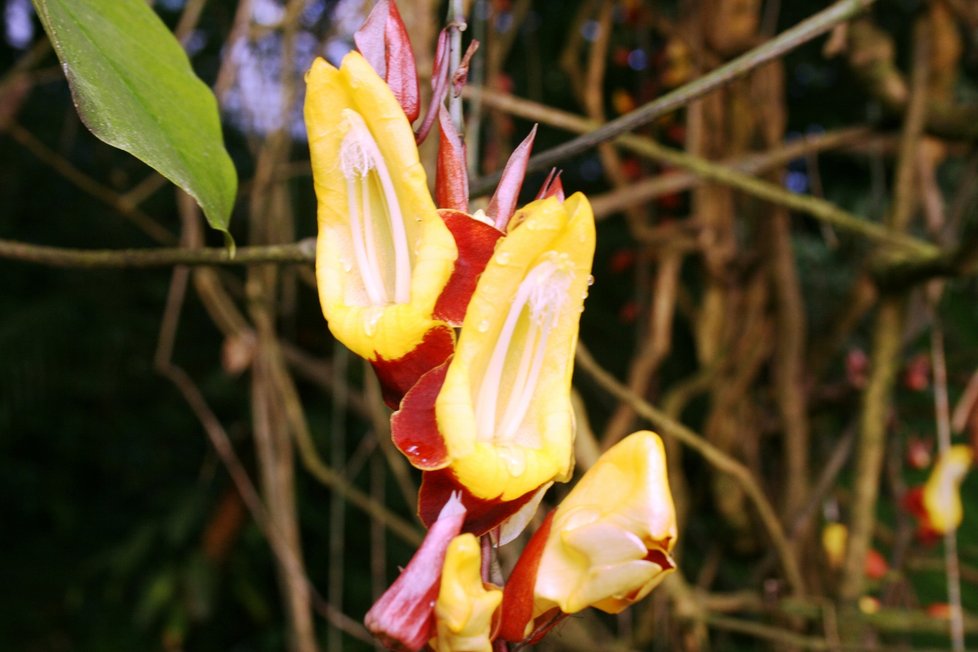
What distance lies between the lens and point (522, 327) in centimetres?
34

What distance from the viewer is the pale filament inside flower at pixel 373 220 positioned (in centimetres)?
35

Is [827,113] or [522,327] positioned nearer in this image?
[522,327]

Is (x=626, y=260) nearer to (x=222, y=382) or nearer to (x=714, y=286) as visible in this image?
(x=714, y=286)

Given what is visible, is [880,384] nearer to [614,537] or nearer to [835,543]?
[835,543]

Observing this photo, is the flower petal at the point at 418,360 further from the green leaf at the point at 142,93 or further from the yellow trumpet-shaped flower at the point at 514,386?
the green leaf at the point at 142,93

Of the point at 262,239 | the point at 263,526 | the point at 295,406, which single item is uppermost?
the point at 262,239

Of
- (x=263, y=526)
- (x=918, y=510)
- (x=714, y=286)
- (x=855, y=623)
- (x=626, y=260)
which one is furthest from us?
(x=626, y=260)

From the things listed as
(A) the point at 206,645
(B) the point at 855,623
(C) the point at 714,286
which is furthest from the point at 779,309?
(A) the point at 206,645

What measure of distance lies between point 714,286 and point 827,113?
2.18ft

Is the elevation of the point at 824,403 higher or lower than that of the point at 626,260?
lower

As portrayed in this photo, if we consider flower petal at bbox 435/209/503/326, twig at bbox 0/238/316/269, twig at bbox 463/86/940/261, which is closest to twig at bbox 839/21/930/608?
twig at bbox 463/86/940/261

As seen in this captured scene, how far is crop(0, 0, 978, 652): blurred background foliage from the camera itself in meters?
1.36

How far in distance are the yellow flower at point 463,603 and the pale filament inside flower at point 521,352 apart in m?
0.05

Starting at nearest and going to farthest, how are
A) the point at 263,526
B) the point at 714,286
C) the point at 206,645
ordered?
the point at 263,526 → the point at 714,286 → the point at 206,645
